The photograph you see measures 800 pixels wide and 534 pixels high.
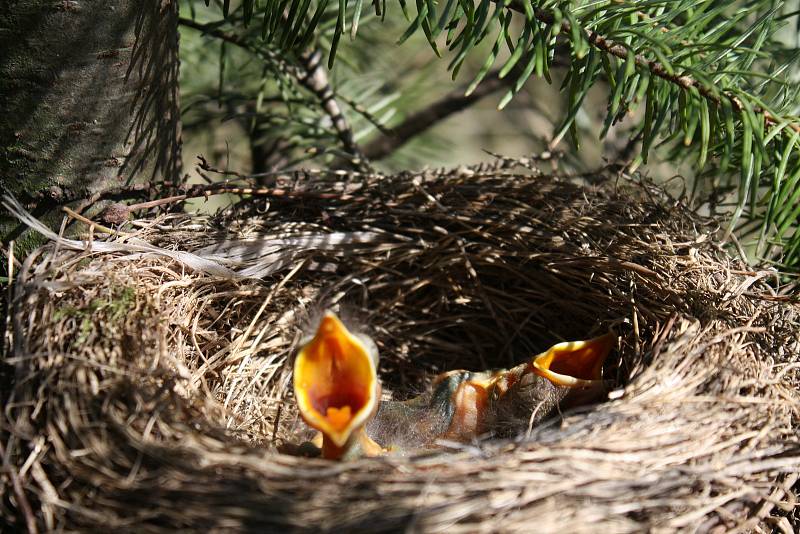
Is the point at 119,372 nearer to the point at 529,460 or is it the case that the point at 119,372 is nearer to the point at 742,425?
the point at 529,460

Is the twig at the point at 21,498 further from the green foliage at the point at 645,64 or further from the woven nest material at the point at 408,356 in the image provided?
the green foliage at the point at 645,64

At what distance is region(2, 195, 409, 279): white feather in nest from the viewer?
1047 mm

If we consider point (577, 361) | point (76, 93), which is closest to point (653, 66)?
point (577, 361)

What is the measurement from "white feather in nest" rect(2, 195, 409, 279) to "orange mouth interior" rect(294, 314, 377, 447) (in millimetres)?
272

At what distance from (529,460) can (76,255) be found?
2.06 feet

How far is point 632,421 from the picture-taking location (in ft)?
2.64

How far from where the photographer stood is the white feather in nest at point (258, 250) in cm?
105

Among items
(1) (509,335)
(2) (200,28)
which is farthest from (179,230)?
(1) (509,335)

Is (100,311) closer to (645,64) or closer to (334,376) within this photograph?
(334,376)

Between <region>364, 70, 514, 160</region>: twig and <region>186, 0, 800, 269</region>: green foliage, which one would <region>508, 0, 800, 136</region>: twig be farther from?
<region>364, 70, 514, 160</region>: twig

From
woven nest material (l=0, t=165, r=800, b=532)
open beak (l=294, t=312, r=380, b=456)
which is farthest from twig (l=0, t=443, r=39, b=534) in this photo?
open beak (l=294, t=312, r=380, b=456)

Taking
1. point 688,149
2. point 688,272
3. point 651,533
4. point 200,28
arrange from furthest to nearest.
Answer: point 688,149 < point 200,28 < point 688,272 < point 651,533

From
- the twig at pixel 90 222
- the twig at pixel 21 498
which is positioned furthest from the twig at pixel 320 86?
the twig at pixel 21 498

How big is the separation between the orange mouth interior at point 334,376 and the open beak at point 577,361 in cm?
28
